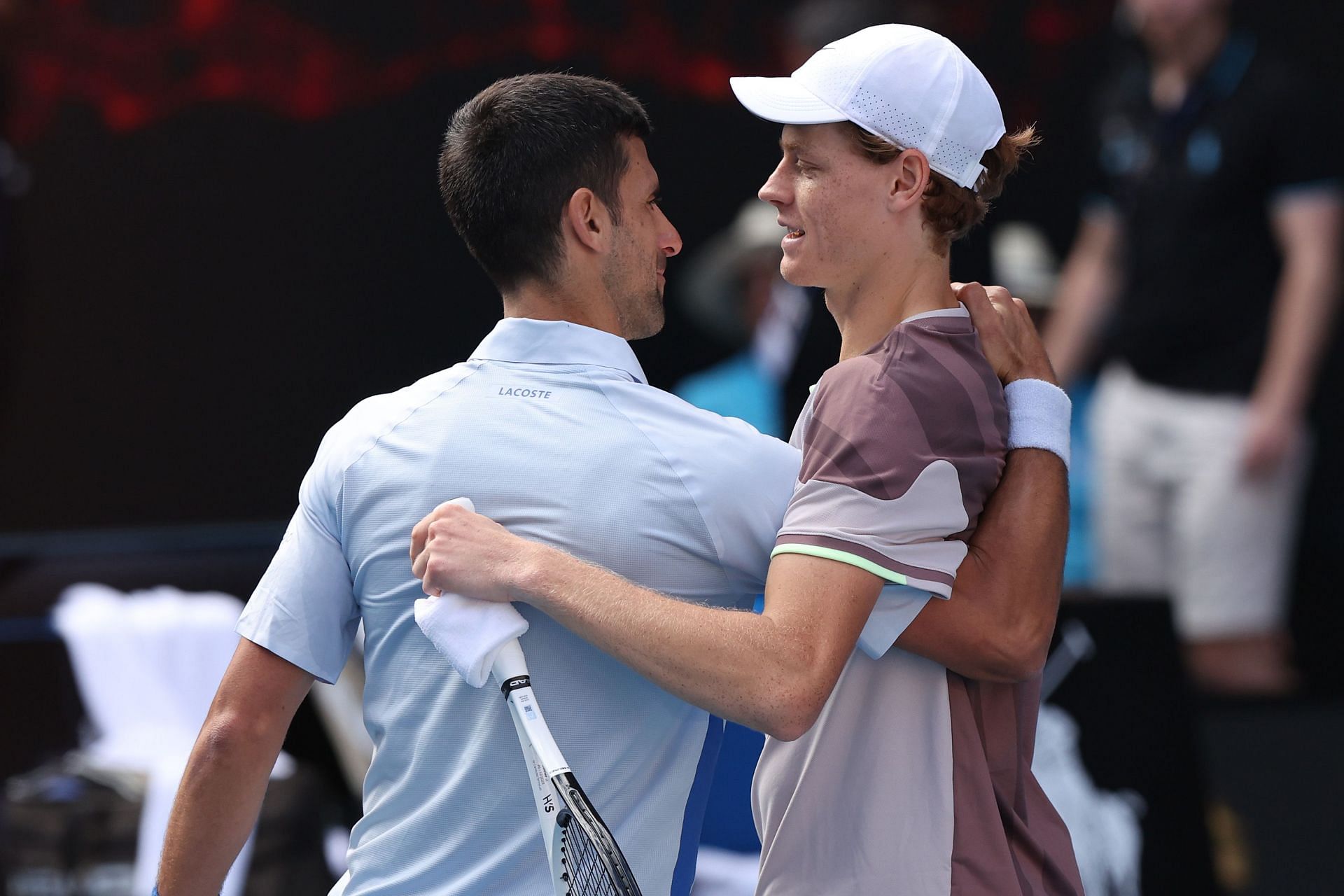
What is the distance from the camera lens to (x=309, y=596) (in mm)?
1768

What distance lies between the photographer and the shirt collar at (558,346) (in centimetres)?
173

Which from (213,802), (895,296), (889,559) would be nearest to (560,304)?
(895,296)

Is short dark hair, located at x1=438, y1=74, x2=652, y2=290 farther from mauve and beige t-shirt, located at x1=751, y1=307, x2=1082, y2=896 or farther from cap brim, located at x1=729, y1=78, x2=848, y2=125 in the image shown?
mauve and beige t-shirt, located at x1=751, y1=307, x2=1082, y2=896

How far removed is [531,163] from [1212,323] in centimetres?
334

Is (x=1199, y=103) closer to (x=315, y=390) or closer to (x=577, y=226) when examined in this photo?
(x=315, y=390)

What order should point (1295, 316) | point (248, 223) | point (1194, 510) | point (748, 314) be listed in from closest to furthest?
1. point (1295, 316)
2. point (1194, 510)
3. point (248, 223)
4. point (748, 314)

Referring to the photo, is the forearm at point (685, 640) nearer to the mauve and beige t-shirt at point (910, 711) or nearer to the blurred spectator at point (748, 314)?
the mauve and beige t-shirt at point (910, 711)

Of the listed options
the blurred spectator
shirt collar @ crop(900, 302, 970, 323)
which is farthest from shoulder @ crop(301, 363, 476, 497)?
the blurred spectator

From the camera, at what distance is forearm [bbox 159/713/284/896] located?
1.76 metres

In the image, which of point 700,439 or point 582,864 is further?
point 700,439

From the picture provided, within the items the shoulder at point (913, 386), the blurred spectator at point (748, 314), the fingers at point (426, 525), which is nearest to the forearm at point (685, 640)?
the fingers at point (426, 525)

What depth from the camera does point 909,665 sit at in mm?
1695

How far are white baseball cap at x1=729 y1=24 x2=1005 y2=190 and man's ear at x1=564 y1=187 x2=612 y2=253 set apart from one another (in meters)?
0.20

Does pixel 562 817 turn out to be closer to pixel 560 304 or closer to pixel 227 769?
pixel 227 769
